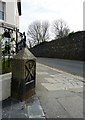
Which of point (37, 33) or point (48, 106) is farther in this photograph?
point (37, 33)

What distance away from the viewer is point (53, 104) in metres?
6.08

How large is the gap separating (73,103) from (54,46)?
41.3 meters

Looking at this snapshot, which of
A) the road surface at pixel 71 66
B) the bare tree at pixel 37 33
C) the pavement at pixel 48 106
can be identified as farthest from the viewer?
the bare tree at pixel 37 33

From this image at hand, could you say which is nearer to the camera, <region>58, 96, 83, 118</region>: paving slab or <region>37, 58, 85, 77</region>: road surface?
<region>58, 96, 83, 118</region>: paving slab

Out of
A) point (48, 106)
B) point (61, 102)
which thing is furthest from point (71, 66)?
point (48, 106)

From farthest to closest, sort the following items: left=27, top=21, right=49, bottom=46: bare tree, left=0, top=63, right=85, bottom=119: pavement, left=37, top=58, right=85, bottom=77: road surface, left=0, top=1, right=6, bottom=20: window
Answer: left=27, top=21, right=49, bottom=46: bare tree, left=0, top=1, right=6, bottom=20: window, left=37, top=58, right=85, bottom=77: road surface, left=0, top=63, right=85, bottom=119: pavement

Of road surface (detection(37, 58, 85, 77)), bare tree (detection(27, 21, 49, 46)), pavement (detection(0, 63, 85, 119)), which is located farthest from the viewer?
bare tree (detection(27, 21, 49, 46))

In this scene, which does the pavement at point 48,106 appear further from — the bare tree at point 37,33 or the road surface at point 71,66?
the bare tree at point 37,33

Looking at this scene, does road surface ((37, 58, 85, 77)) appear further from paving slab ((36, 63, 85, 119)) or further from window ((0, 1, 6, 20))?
window ((0, 1, 6, 20))

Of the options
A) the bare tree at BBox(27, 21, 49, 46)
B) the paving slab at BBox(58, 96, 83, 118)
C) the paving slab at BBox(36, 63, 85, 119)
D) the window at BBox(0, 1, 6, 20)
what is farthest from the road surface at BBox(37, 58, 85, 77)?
the bare tree at BBox(27, 21, 49, 46)

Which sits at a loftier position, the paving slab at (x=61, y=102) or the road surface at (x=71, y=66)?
the road surface at (x=71, y=66)

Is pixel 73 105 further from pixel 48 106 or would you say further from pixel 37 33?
pixel 37 33

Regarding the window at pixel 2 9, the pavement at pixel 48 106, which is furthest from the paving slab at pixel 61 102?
the window at pixel 2 9

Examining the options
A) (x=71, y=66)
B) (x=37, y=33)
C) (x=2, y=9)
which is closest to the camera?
(x=2, y=9)
